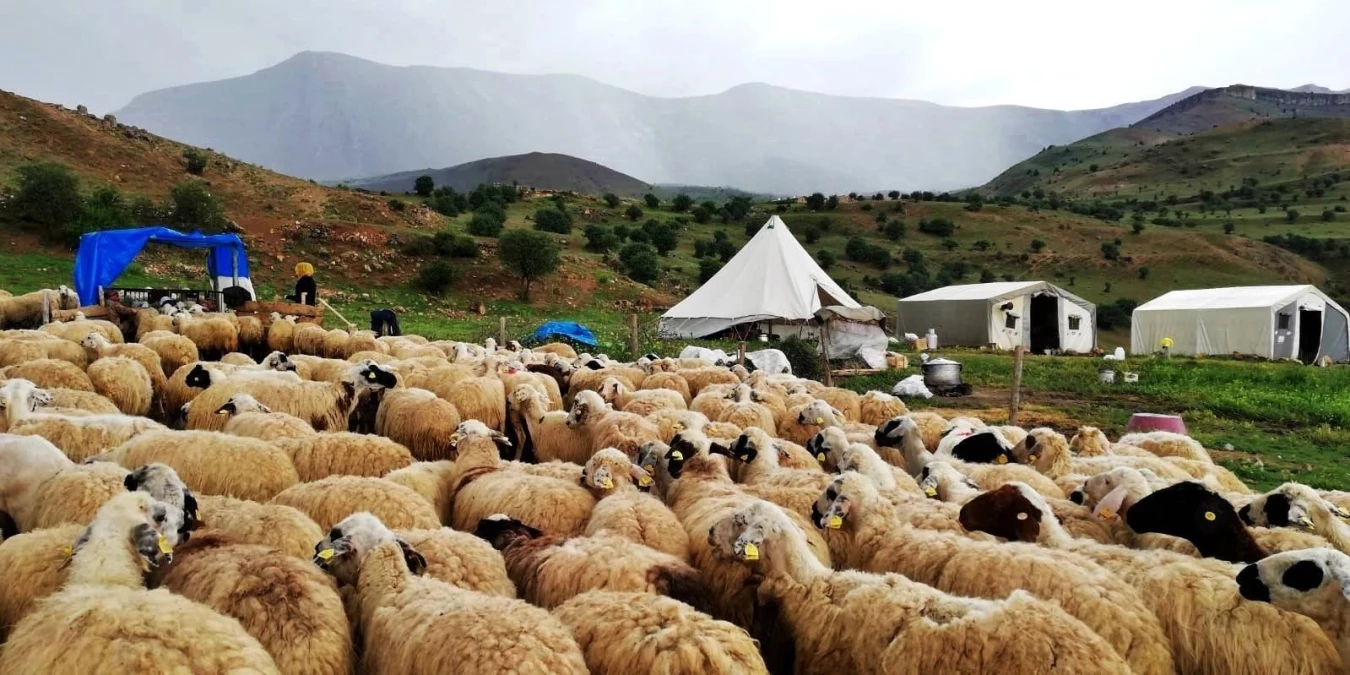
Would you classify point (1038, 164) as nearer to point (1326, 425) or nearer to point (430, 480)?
point (1326, 425)

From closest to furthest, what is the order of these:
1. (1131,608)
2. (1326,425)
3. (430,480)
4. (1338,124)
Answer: (1131,608), (430,480), (1326,425), (1338,124)

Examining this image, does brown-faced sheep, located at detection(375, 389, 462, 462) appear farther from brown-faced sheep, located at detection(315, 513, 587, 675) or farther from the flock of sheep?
brown-faced sheep, located at detection(315, 513, 587, 675)

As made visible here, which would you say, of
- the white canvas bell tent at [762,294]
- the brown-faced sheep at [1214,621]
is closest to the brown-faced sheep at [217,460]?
the brown-faced sheep at [1214,621]

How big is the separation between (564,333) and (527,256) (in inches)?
582

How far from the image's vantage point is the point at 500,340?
71.9ft

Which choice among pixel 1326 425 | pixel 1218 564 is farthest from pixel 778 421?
pixel 1326 425

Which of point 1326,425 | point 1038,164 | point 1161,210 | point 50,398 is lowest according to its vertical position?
point 1326,425

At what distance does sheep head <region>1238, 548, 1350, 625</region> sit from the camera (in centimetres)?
389

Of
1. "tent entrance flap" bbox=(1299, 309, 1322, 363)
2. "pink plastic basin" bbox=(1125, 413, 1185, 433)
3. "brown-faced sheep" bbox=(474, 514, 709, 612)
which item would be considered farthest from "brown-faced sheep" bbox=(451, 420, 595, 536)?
"tent entrance flap" bbox=(1299, 309, 1322, 363)

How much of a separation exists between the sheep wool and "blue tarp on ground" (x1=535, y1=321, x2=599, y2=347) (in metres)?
20.0

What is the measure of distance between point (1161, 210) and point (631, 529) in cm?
10382

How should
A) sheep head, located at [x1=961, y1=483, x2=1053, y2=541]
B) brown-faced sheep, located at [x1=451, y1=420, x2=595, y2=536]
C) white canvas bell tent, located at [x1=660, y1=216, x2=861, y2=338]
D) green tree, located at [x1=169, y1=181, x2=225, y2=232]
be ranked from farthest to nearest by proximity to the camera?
green tree, located at [x1=169, y1=181, x2=225, y2=232] < white canvas bell tent, located at [x1=660, y1=216, x2=861, y2=338] < brown-faced sheep, located at [x1=451, y1=420, x2=595, y2=536] < sheep head, located at [x1=961, y1=483, x2=1053, y2=541]

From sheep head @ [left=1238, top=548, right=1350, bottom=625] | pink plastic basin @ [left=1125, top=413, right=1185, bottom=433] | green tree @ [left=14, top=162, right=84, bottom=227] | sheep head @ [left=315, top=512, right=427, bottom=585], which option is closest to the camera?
sheep head @ [left=1238, top=548, right=1350, bottom=625]

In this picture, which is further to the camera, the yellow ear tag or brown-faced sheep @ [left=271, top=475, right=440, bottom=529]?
brown-faced sheep @ [left=271, top=475, right=440, bottom=529]
